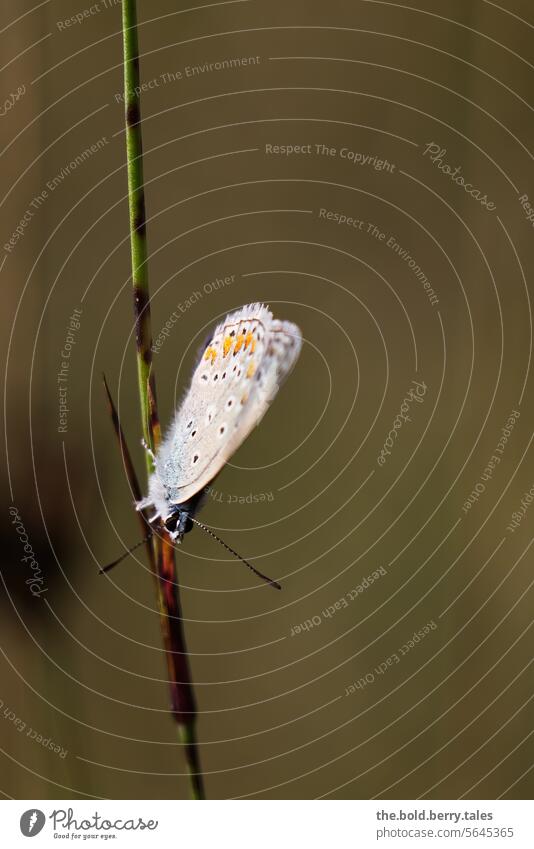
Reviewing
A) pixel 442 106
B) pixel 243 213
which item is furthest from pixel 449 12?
pixel 243 213

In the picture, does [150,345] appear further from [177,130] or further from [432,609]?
[432,609]

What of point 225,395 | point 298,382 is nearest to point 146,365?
point 225,395

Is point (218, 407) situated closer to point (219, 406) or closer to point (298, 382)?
point (219, 406)

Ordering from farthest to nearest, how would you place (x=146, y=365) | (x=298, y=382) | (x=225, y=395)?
(x=298, y=382)
(x=225, y=395)
(x=146, y=365)

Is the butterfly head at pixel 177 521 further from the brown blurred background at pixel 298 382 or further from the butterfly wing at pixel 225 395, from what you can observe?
the brown blurred background at pixel 298 382

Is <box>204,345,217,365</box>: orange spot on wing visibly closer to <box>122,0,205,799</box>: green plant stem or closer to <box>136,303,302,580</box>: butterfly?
<box>136,303,302,580</box>: butterfly

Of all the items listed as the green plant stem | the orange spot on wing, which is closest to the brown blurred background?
the orange spot on wing
